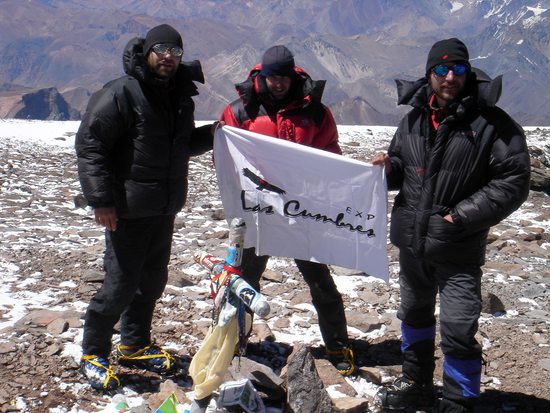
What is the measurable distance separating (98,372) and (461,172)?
128 inches

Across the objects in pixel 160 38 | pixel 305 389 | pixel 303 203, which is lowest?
pixel 305 389

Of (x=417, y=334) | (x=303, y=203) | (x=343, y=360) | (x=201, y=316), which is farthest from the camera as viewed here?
(x=201, y=316)

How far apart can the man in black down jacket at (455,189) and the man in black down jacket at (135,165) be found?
1764mm

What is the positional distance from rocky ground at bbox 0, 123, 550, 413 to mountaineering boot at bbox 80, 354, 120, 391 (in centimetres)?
9

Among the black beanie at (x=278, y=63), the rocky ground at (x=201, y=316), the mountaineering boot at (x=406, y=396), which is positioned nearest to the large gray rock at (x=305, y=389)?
the rocky ground at (x=201, y=316)

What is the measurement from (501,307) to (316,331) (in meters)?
2.28

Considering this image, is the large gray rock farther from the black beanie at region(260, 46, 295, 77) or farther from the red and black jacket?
the black beanie at region(260, 46, 295, 77)

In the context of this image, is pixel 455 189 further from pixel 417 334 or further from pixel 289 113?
pixel 289 113

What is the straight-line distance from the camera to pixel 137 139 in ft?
15.5

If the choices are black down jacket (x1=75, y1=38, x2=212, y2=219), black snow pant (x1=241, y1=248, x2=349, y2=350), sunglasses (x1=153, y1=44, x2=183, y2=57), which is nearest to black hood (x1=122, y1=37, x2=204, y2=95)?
black down jacket (x1=75, y1=38, x2=212, y2=219)

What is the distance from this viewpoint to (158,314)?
6.68 m

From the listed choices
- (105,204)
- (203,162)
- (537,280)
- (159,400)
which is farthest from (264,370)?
(203,162)

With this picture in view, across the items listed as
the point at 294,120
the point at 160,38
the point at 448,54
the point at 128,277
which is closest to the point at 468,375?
the point at 448,54

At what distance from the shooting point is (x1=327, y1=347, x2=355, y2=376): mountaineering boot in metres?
5.45
